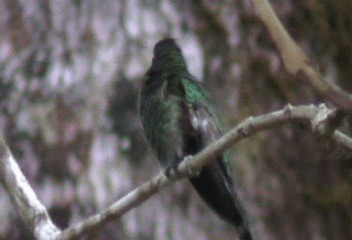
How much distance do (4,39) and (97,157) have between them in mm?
538

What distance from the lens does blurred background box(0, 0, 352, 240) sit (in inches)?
113

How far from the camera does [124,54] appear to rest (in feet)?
9.78

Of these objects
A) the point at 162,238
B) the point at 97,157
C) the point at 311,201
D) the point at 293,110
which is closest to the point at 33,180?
the point at 97,157

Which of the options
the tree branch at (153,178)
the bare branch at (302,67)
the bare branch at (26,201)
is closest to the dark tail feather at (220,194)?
the tree branch at (153,178)

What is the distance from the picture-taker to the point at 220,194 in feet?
9.03

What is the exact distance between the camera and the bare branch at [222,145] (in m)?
1.76

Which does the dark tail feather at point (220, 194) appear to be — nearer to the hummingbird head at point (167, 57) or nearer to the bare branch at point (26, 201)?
the hummingbird head at point (167, 57)

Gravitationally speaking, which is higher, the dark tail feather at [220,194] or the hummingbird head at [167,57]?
the hummingbird head at [167,57]

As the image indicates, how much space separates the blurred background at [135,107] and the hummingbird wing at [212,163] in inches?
4.4

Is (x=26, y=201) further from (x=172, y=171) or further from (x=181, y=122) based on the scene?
(x=181, y=122)

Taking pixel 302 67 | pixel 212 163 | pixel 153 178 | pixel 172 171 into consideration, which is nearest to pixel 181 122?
pixel 212 163

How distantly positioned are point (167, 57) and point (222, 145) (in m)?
1.02

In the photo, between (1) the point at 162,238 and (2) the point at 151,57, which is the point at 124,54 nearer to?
(2) the point at 151,57

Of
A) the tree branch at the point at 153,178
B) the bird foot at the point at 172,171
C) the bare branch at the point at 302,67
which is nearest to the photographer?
the bare branch at the point at 302,67
